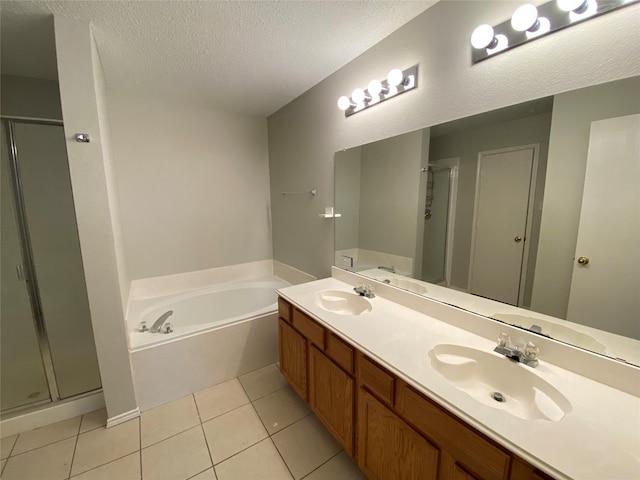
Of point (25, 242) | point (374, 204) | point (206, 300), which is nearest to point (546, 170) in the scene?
point (374, 204)

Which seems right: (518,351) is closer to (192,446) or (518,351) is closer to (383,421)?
(383,421)

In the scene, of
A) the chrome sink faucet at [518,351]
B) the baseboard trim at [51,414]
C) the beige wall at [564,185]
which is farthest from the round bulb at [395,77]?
the baseboard trim at [51,414]

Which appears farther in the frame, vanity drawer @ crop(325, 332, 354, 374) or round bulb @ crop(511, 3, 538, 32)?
vanity drawer @ crop(325, 332, 354, 374)

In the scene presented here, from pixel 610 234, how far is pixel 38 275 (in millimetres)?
3230

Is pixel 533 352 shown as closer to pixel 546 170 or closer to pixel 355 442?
pixel 546 170

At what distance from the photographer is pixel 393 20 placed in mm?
1474

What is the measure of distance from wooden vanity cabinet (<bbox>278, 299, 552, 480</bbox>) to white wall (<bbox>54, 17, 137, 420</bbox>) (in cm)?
111

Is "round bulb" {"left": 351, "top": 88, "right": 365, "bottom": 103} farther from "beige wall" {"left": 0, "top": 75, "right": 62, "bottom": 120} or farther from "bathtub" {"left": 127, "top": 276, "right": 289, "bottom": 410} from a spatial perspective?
"beige wall" {"left": 0, "top": 75, "right": 62, "bottom": 120}

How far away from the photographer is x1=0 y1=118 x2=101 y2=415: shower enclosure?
178 cm

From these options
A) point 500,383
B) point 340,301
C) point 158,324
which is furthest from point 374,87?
point 158,324

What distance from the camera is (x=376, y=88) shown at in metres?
1.65

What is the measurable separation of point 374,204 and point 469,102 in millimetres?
822

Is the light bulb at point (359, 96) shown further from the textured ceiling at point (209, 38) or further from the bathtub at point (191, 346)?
the bathtub at point (191, 346)

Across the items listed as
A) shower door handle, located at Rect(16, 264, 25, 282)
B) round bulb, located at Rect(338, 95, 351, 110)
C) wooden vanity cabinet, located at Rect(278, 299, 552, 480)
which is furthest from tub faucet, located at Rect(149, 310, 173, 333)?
round bulb, located at Rect(338, 95, 351, 110)
